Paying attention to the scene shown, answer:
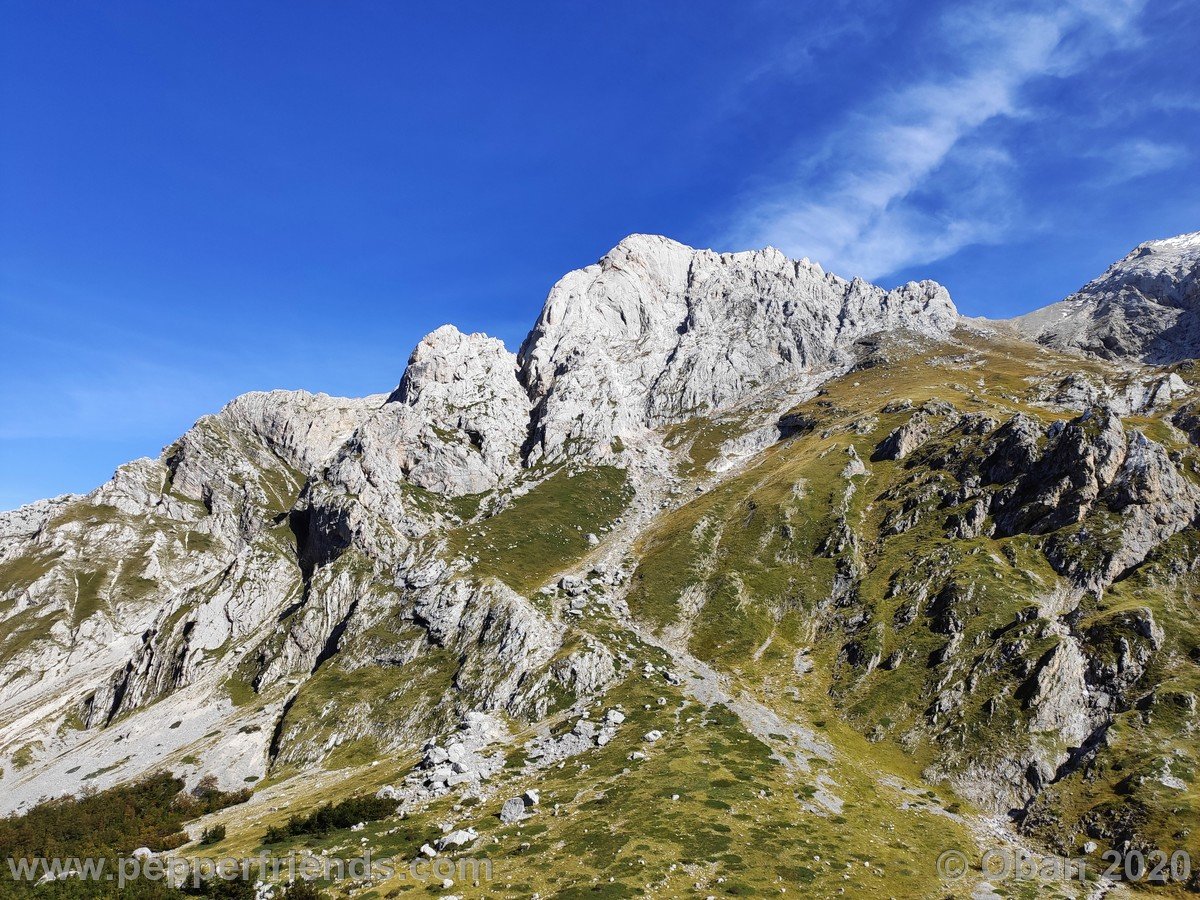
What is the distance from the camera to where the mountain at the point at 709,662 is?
4953cm

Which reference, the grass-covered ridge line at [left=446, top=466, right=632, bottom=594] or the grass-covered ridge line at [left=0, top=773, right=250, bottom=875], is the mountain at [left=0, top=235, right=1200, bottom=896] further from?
the grass-covered ridge line at [left=0, top=773, right=250, bottom=875]

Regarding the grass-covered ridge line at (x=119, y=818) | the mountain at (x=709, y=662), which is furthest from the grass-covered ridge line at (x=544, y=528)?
the grass-covered ridge line at (x=119, y=818)

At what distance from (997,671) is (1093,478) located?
146 feet

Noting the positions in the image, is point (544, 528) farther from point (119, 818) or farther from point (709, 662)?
point (119, 818)

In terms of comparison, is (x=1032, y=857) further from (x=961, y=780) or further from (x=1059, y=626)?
(x=1059, y=626)

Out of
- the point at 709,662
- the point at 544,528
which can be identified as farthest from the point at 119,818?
the point at 544,528

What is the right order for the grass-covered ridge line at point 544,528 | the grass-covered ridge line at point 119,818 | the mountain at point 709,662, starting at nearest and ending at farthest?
the mountain at point 709,662
the grass-covered ridge line at point 119,818
the grass-covered ridge line at point 544,528

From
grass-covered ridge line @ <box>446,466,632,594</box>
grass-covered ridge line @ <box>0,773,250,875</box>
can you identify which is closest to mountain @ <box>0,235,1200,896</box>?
grass-covered ridge line @ <box>446,466,632,594</box>

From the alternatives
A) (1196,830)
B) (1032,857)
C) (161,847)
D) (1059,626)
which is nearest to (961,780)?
(1032,857)

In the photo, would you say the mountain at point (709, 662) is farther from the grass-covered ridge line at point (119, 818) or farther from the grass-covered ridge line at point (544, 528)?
the grass-covered ridge line at point (119, 818)

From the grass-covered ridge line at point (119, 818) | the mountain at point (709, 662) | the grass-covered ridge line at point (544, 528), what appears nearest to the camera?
the mountain at point (709, 662)

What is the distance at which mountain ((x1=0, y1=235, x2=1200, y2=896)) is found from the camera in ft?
163

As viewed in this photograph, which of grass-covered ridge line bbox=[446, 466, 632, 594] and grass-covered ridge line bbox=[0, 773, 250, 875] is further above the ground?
grass-covered ridge line bbox=[446, 466, 632, 594]

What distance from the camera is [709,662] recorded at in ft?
319
